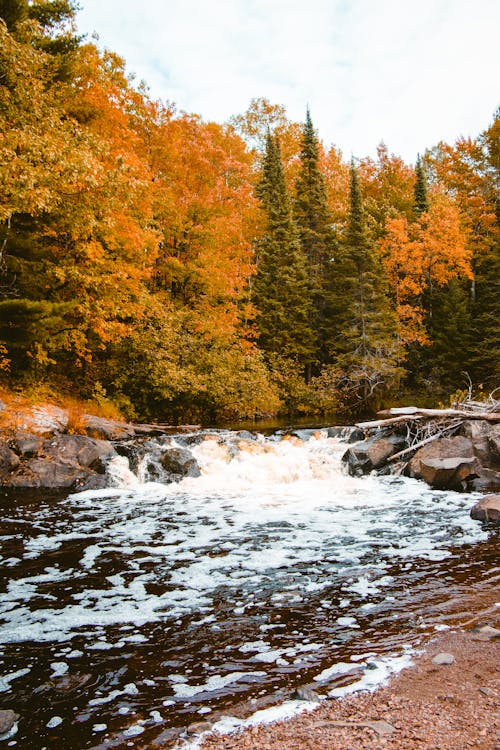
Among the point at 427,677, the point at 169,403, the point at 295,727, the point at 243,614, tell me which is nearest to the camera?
the point at 295,727

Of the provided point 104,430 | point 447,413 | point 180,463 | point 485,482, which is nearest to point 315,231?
point 447,413

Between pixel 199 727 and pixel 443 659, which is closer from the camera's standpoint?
→ pixel 199 727

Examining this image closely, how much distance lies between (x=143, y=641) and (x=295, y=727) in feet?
6.02

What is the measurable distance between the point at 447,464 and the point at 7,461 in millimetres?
10043

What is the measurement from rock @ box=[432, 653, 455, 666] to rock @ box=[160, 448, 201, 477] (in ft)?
29.3

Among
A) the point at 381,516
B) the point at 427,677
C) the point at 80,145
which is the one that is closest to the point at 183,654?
the point at 427,677

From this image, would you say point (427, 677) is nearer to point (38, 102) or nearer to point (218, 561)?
point (218, 561)

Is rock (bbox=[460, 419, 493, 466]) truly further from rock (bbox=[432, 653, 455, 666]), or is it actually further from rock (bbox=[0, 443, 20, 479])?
rock (bbox=[0, 443, 20, 479])

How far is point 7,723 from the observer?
3129 millimetres

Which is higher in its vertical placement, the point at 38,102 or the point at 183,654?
the point at 38,102

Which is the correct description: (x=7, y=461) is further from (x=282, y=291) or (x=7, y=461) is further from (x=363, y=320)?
(x=282, y=291)

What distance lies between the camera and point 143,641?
4293mm

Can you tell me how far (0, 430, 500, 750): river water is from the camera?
340cm

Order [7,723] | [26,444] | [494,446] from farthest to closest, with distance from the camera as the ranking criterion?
[26,444] → [494,446] → [7,723]
